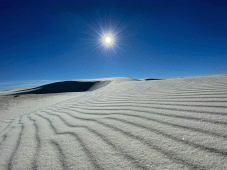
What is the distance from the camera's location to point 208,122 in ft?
3.91

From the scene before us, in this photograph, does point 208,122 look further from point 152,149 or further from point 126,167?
point 126,167

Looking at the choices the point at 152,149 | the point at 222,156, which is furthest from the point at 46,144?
the point at 222,156

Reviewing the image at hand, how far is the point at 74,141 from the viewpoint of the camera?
127cm

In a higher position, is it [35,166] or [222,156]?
[222,156]

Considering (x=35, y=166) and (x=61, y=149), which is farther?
(x=61, y=149)

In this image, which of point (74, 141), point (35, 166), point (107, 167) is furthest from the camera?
point (74, 141)

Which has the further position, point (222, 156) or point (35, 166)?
point (35, 166)

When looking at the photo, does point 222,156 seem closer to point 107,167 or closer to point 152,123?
point 152,123

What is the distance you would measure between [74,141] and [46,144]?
1.03 ft

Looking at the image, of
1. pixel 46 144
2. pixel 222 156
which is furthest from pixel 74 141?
pixel 222 156

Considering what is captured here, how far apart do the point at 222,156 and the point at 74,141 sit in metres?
1.25

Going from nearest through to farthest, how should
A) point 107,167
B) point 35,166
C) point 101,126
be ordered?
point 107,167
point 35,166
point 101,126

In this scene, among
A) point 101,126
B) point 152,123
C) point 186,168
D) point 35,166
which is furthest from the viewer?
point 101,126

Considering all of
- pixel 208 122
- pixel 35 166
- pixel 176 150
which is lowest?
pixel 35 166
